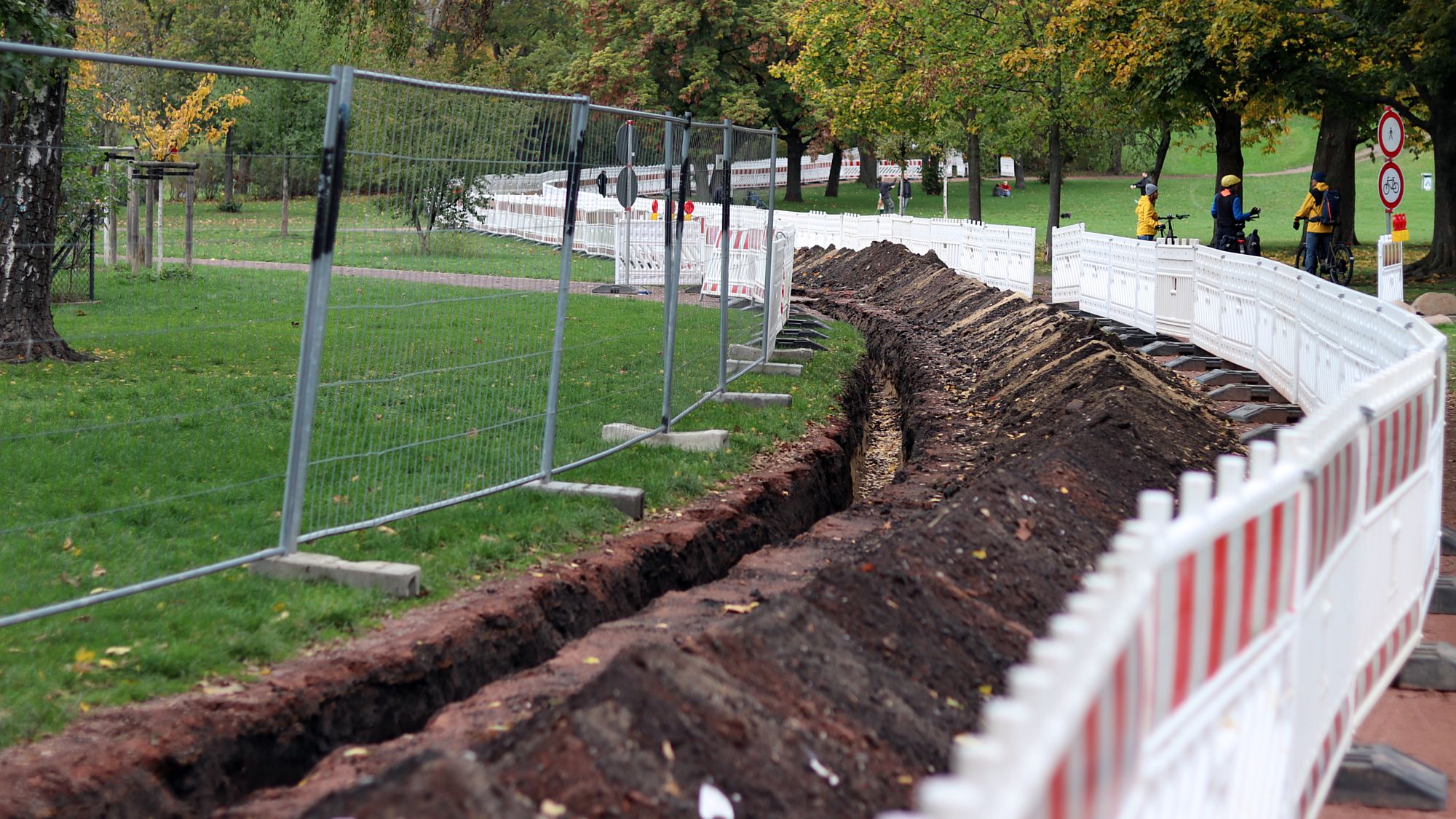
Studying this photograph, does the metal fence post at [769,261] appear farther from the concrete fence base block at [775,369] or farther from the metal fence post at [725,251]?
the metal fence post at [725,251]

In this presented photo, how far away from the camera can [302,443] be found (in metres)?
6.50

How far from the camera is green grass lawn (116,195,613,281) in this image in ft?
20.2

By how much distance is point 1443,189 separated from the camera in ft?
89.9

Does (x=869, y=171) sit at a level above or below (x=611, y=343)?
above

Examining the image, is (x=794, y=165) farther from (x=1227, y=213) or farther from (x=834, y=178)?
(x=1227, y=213)

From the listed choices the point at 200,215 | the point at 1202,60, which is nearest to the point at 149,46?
the point at 1202,60

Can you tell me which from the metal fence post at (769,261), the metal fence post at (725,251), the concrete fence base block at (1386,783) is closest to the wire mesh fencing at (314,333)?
the metal fence post at (725,251)

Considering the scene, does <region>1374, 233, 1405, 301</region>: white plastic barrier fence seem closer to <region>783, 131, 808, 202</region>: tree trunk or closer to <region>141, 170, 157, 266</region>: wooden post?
<region>141, 170, 157, 266</region>: wooden post

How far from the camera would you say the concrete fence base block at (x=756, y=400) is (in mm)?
12742

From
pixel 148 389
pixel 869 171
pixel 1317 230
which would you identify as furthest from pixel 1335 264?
pixel 869 171

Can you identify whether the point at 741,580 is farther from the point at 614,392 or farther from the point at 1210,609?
the point at 1210,609

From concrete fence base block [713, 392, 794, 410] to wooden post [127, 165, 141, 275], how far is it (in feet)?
20.4

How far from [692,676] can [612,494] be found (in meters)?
4.24

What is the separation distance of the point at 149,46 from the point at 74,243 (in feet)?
144
